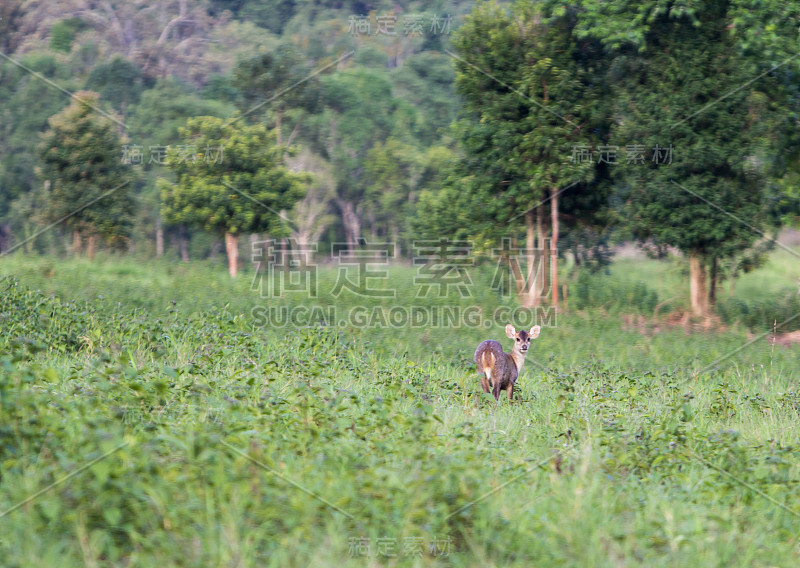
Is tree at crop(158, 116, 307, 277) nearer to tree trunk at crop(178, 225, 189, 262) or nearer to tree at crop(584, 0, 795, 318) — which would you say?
tree at crop(584, 0, 795, 318)

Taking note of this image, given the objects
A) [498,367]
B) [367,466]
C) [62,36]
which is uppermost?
[62,36]

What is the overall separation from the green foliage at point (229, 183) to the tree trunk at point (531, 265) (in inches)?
394

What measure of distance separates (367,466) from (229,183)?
22557mm

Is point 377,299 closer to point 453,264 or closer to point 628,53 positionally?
point 453,264

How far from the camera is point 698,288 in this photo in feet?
64.7

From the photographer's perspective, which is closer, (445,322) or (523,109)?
(445,322)

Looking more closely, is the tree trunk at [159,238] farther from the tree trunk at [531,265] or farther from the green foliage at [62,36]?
the tree trunk at [531,265]

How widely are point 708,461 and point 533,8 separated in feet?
51.9

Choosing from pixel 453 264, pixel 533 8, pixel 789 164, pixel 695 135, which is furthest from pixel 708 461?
pixel 453 264

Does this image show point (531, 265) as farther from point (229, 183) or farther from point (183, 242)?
point (183, 242)

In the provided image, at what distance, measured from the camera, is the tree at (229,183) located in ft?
86.1

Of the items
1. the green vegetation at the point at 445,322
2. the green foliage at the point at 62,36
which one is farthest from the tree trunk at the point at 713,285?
the green foliage at the point at 62,36

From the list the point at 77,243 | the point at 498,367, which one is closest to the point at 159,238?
the point at 77,243

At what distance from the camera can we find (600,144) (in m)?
19.4
